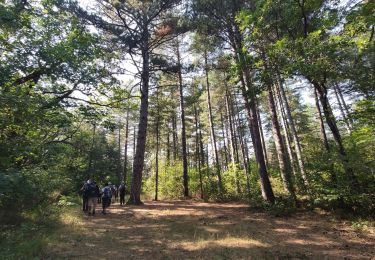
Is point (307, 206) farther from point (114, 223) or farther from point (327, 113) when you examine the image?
point (114, 223)

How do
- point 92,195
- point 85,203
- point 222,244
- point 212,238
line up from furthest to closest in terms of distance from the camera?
point 85,203 < point 92,195 < point 212,238 < point 222,244

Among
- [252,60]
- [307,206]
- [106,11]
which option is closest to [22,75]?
[106,11]

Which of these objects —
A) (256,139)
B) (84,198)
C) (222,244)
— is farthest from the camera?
(256,139)

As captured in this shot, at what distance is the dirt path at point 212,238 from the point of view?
5863 mm

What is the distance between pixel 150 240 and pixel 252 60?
22.3 feet

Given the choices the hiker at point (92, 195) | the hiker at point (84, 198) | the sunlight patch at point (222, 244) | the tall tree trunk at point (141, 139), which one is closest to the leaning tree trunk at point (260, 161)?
the sunlight patch at point (222, 244)

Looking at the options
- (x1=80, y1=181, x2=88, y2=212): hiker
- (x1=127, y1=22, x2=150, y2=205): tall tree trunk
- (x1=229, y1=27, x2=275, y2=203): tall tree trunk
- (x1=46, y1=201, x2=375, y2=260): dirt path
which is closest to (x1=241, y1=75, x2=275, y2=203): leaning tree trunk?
(x1=229, y1=27, x2=275, y2=203): tall tree trunk

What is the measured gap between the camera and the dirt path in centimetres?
586

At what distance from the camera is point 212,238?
7000 mm

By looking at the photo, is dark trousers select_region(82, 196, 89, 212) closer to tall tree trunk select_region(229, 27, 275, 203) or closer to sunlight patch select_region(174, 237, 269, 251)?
sunlight patch select_region(174, 237, 269, 251)

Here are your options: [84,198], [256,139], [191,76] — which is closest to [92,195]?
[84,198]

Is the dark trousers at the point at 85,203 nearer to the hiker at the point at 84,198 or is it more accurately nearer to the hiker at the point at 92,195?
the hiker at the point at 84,198

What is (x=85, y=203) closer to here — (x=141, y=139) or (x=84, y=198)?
(x=84, y=198)

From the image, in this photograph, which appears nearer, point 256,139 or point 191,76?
point 256,139
